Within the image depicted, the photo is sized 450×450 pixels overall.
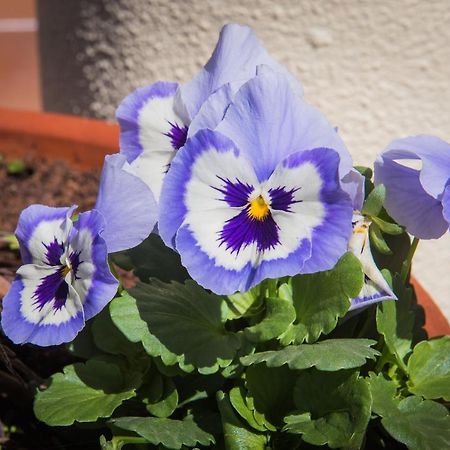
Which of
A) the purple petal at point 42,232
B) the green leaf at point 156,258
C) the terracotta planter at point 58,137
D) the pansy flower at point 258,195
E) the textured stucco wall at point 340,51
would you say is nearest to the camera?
the pansy flower at point 258,195

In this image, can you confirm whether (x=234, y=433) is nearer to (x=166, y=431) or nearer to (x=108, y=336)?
(x=166, y=431)

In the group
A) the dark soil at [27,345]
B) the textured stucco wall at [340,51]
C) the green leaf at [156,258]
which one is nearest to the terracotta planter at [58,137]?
the dark soil at [27,345]

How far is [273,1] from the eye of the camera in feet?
5.65

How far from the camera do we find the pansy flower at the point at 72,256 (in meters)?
0.80

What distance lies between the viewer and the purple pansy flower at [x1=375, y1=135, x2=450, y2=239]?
2.76 feet

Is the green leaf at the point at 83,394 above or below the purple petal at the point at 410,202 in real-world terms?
below

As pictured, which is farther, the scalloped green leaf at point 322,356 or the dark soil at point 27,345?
the dark soil at point 27,345

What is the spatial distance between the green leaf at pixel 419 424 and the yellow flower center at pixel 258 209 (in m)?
0.24

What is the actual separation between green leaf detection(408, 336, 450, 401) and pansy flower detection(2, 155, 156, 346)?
33 centimetres

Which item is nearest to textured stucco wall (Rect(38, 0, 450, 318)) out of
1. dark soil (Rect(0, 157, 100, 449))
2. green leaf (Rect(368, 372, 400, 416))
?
dark soil (Rect(0, 157, 100, 449))

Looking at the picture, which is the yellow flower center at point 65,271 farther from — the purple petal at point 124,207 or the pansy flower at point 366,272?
the pansy flower at point 366,272

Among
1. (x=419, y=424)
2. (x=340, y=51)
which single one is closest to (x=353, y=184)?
(x=419, y=424)

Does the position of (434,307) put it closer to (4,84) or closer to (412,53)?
(412,53)

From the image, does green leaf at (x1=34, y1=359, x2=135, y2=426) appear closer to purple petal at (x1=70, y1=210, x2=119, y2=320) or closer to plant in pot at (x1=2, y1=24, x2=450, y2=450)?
plant in pot at (x1=2, y1=24, x2=450, y2=450)
